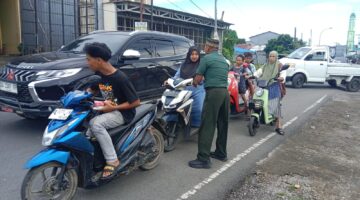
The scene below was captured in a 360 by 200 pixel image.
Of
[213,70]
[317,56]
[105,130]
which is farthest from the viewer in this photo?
[317,56]

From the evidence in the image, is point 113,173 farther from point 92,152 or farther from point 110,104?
point 110,104

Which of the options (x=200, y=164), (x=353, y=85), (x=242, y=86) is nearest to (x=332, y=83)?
(x=353, y=85)

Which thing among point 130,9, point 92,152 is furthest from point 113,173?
point 130,9

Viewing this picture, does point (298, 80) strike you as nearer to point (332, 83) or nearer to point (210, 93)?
point (332, 83)

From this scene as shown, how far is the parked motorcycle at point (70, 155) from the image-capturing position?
132 inches

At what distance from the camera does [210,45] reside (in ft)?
16.5

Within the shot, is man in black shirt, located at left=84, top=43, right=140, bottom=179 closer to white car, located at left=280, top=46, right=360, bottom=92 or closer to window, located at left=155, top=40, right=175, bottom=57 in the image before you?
window, located at left=155, top=40, right=175, bottom=57

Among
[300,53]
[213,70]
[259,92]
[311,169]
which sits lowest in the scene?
[311,169]

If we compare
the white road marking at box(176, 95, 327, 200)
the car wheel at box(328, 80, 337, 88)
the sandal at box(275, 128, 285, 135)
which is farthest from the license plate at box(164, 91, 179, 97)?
the car wheel at box(328, 80, 337, 88)

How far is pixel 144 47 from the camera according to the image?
7.37 metres

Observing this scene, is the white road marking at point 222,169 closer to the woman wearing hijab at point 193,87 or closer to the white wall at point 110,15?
the woman wearing hijab at point 193,87

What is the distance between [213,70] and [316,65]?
12299mm

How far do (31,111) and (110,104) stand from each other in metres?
2.34

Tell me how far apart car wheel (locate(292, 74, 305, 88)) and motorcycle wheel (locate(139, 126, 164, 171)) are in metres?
12.4
